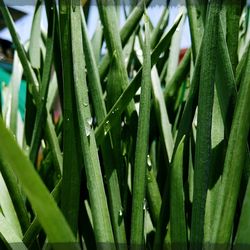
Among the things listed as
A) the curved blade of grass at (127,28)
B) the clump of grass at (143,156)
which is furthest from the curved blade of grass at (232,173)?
the curved blade of grass at (127,28)

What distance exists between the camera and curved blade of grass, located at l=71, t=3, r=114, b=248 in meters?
0.28

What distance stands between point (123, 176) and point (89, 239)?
0.06 m

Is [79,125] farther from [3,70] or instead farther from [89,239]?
[3,70]

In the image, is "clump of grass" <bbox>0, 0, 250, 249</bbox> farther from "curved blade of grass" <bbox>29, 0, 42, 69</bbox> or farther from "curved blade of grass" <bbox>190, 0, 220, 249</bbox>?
"curved blade of grass" <bbox>29, 0, 42, 69</bbox>

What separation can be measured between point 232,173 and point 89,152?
0.09m

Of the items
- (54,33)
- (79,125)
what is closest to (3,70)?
(54,33)

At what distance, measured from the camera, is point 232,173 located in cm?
26

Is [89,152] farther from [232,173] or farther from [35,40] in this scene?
[35,40]

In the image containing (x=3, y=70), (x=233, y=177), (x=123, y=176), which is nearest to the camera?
(x=233, y=177)

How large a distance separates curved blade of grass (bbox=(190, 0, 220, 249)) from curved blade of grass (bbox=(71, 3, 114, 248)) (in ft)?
0.18

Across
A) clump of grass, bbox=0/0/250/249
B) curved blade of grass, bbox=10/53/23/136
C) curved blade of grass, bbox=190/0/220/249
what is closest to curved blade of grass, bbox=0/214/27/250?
clump of grass, bbox=0/0/250/249

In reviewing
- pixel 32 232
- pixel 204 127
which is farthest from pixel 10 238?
pixel 204 127

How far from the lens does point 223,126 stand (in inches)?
12.3

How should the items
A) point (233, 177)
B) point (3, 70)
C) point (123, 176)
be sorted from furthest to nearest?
point (3, 70) < point (123, 176) < point (233, 177)
